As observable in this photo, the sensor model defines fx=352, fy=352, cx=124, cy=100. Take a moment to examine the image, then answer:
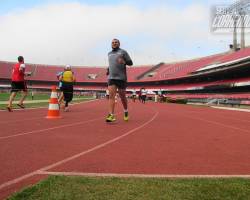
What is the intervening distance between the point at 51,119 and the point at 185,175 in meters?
6.63

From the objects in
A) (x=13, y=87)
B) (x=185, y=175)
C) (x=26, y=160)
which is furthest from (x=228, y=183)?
(x=13, y=87)

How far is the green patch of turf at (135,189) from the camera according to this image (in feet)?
8.38

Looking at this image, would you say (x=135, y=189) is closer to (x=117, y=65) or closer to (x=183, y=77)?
(x=117, y=65)

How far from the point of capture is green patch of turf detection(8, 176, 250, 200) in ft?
8.38

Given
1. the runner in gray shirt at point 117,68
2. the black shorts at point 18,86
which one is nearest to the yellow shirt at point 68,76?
the black shorts at point 18,86

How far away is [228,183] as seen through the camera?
9.73ft

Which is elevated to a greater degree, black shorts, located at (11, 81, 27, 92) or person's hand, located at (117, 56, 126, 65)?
person's hand, located at (117, 56, 126, 65)

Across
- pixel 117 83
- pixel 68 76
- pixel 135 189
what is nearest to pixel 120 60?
pixel 117 83

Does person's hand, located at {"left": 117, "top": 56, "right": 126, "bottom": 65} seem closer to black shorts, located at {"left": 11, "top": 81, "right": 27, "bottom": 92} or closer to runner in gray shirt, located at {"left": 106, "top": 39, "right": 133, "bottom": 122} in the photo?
runner in gray shirt, located at {"left": 106, "top": 39, "right": 133, "bottom": 122}

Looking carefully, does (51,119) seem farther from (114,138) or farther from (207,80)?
(207,80)

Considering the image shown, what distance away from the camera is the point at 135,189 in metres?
2.75

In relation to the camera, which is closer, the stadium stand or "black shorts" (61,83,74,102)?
"black shorts" (61,83,74,102)

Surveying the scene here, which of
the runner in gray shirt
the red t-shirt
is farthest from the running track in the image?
the red t-shirt

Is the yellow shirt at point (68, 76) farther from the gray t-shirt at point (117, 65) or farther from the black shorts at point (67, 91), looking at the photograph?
the gray t-shirt at point (117, 65)
